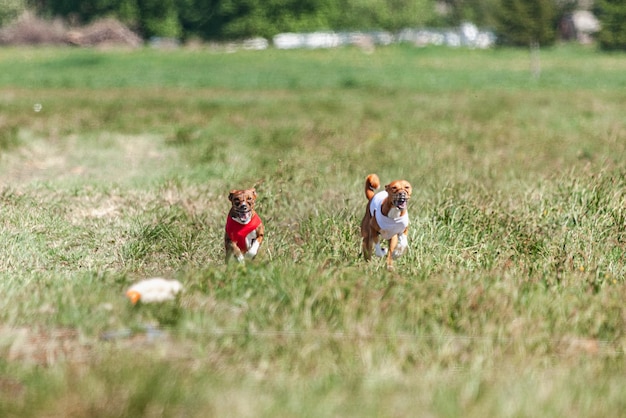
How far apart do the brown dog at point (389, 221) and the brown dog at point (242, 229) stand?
888 mm

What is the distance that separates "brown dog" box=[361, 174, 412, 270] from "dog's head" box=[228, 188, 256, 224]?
98cm

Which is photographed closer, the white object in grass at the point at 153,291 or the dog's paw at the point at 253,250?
the white object in grass at the point at 153,291

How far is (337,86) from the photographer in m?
33.8

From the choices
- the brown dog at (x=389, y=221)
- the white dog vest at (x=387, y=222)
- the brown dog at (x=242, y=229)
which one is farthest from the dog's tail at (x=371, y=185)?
the brown dog at (x=242, y=229)

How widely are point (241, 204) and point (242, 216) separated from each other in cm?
12

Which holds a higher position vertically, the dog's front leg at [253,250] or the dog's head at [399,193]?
the dog's head at [399,193]

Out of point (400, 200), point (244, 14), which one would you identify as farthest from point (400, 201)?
point (244, 14)

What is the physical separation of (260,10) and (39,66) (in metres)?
46.4

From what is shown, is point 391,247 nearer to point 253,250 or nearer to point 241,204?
point 253,250

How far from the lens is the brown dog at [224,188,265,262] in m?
6.71

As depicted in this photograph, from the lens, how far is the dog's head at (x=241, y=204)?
669cm

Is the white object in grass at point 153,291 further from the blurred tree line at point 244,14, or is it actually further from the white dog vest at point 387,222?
the blurred tree line at point 244,14

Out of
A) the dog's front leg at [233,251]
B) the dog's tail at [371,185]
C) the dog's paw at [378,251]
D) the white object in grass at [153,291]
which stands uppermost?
the dog's tail at [371,185]

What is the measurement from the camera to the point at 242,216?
6.75 meters
